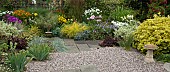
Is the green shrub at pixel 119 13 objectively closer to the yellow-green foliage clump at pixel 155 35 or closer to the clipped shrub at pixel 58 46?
the yellow-green foliage clump at pixel 155 35

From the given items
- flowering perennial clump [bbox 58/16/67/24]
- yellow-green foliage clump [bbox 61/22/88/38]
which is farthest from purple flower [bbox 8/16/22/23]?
yellow-green foliage clump [bbox 61/22/88/38]

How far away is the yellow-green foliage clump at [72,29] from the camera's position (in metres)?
8.82

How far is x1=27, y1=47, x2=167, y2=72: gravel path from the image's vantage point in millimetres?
5457

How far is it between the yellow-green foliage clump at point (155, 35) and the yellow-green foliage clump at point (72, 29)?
83.5 inches

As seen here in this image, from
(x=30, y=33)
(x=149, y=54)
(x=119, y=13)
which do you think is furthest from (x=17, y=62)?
(x=119, y=13)

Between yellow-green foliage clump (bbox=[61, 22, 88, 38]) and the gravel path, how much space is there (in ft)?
7.16

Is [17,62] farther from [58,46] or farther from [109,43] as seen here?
[109,43]

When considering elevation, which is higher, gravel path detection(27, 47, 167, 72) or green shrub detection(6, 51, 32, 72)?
green shrub detection(6, 51, 32, 72)

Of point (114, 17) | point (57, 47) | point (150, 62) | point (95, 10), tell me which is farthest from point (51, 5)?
point (150, 62)

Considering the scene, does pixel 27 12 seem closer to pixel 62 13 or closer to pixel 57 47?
pixel 62 13

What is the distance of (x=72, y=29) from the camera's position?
8867mm

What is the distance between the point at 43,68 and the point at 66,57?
867 millimetres

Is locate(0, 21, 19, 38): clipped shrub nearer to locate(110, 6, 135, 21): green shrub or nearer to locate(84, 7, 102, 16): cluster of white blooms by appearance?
locate(84, 7, 102, 16): cluster of white blooms

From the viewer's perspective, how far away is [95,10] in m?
10.8
